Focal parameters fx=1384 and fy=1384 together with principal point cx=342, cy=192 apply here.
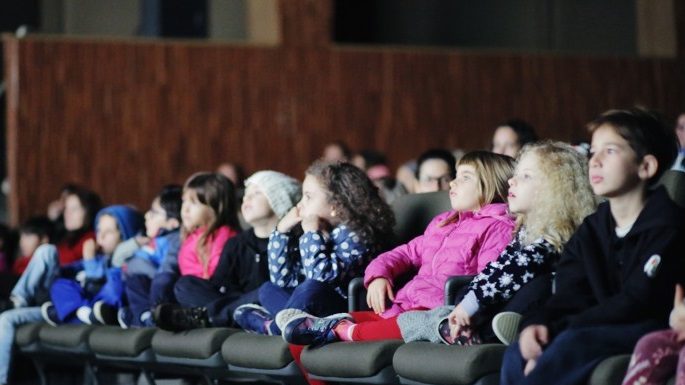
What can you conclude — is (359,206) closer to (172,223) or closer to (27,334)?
(172,223)

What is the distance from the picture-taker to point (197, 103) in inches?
420

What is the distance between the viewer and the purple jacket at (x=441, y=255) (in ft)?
13.8

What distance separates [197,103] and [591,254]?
744cm

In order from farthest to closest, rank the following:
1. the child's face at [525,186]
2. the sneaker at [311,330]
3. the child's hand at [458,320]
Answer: the sneaker at [311,330], the child's face at [525,186], the child's hand at [458,320]

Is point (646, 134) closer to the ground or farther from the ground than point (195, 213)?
farther from the ground

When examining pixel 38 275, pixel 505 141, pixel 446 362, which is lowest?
pixel 38 275

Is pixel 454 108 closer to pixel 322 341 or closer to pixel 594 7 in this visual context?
pixel 594 7

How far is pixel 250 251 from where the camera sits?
5469mm

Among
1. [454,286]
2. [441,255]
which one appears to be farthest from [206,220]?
[454,286]

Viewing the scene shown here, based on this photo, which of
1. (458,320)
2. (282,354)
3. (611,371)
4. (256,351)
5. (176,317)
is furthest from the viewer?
(176,317)

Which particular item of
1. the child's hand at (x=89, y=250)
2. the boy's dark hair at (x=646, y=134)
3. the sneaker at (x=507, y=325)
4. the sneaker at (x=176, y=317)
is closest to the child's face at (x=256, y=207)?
the sneaker at (x=176, y=317)

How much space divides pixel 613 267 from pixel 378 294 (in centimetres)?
110

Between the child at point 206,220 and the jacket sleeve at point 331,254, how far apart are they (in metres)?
1.05

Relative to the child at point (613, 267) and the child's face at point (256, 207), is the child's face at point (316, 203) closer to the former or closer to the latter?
the child's face at point (256, 207)
